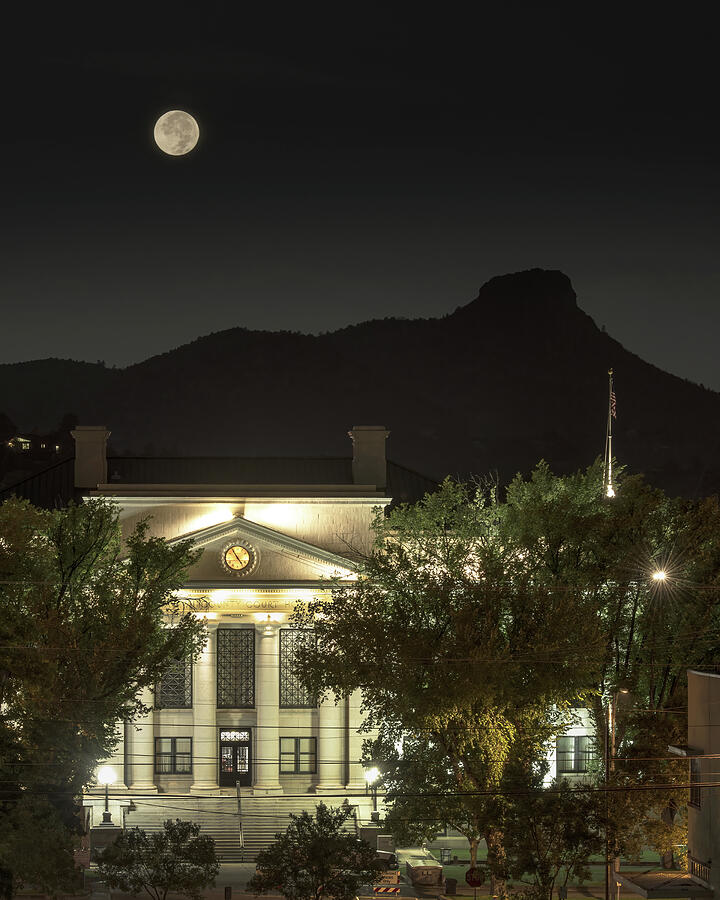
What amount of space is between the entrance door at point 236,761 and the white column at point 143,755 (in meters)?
3.16

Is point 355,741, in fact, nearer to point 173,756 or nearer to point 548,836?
point 173,756

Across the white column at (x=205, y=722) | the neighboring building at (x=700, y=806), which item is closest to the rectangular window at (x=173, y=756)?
the white column at (x=205, y=722)

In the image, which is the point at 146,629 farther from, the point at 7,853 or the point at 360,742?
the point at 360,742

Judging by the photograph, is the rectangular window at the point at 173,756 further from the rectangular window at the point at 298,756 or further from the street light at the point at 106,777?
the rectangular window at the point at 298,756

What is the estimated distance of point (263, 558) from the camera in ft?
201

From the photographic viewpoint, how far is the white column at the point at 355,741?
60.9m

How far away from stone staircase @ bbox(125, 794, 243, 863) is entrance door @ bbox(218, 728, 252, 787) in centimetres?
168

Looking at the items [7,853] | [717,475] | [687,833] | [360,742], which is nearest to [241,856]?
[360,742]

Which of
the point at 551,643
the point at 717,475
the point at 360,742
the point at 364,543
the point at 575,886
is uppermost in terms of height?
the point at 717,475

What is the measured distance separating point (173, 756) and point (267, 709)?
467 cm

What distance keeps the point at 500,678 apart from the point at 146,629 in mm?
11954

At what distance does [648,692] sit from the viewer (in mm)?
50031

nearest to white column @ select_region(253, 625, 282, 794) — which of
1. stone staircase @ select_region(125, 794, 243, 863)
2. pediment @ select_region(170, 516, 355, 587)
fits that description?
stone staircase @ select_region(125, 794, 243, 863)

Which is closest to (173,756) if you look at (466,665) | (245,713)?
(245,713)
